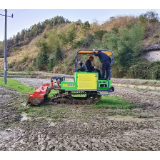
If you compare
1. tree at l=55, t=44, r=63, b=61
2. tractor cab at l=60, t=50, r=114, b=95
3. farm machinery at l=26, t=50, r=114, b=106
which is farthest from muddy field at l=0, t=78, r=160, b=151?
tree at l=55, t=44, r=63, b=61

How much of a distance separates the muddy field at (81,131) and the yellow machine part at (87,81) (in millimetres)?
1105

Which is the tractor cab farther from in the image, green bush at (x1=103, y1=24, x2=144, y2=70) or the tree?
the tree

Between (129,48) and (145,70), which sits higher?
(129,48)

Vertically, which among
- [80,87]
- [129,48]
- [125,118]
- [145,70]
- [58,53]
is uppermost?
[58,53]

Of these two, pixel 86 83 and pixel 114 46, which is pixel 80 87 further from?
pixel 114 46

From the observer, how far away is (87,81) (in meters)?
8.93

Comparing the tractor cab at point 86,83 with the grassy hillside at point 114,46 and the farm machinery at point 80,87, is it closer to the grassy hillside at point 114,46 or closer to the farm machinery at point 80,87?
the farm machinery at point 80,87

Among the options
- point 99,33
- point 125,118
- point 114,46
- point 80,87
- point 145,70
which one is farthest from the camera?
point 99,33

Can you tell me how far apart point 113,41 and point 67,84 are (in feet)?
59.9

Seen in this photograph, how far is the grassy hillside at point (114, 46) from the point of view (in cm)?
2473

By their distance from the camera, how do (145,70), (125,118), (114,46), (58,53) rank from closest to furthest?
(125,118) → (145,70) → (114,46) → (58,53)

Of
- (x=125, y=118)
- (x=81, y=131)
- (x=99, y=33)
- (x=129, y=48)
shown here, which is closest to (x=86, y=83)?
(x=125, y=118)

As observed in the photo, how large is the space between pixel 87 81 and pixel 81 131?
3713mm
